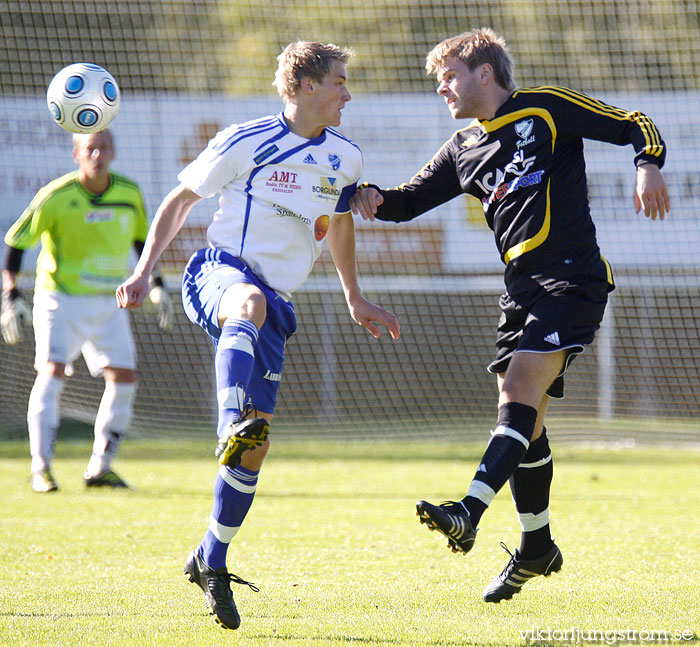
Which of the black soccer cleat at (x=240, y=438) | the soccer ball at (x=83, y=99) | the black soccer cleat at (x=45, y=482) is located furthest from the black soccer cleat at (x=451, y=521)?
the black soccer cleat at (x=45, y=482)

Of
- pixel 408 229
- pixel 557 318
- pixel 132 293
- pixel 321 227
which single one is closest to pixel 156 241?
pixel 132 293

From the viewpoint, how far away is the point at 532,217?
400 cm

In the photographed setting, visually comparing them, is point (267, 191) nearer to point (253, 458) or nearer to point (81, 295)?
point (253, 458)

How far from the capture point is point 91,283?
7.95m

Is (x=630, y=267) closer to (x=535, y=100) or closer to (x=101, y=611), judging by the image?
(x=535, y=100)

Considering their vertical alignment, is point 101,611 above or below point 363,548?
above

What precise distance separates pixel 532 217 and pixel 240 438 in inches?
58.8

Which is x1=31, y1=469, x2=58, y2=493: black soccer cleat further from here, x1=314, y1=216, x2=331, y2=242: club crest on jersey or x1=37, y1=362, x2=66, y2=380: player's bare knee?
x1=314, y1=216, x2=331, y2=242: club crest on jersey

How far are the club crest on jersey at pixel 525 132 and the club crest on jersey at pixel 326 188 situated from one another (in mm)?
762

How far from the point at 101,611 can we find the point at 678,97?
1054 cm

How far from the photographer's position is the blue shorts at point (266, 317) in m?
3.94

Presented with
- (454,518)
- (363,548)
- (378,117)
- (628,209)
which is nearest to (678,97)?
(628,209)

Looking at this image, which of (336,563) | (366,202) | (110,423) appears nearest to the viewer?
(366,202)

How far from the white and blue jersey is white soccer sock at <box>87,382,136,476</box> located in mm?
3964
